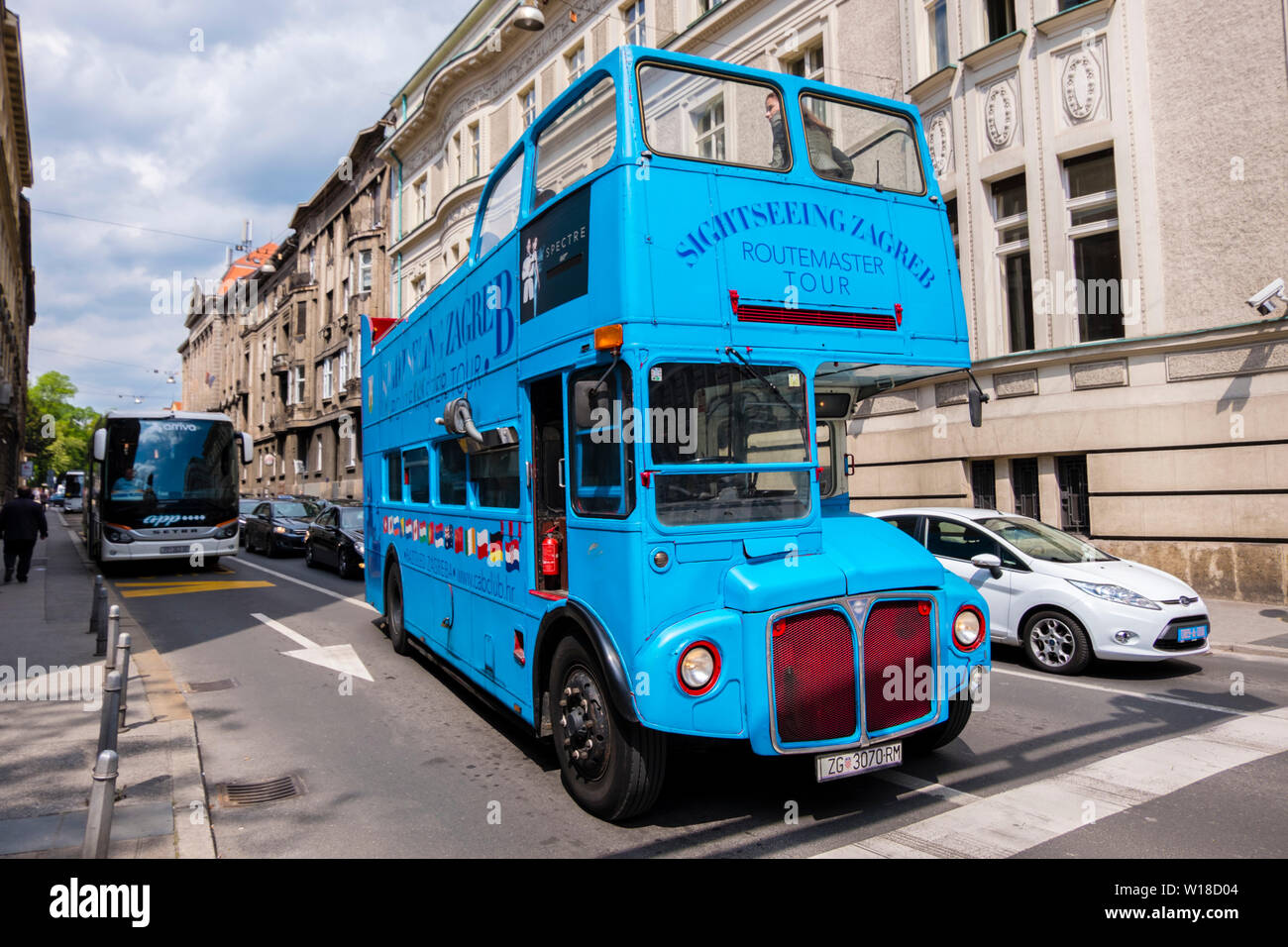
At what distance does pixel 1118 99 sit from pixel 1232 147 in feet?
6.56

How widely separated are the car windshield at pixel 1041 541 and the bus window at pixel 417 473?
19.5ft

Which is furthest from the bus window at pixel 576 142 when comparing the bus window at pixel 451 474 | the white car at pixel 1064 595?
the white car at pixel 1064 595

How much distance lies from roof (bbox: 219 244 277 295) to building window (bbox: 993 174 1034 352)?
206ft

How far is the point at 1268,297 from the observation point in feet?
38.6

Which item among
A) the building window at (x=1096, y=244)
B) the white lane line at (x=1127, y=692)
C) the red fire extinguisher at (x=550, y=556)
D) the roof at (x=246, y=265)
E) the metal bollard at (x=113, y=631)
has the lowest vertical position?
the white lane line at (x=1127, y=692)

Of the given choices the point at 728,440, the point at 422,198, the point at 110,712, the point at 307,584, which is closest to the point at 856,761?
the point at 728,440

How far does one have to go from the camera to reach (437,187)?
3366cm

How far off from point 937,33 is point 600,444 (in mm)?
16060

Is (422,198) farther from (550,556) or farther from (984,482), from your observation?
(550,556)

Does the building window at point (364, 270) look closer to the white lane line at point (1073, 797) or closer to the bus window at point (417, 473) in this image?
the bus window at point (417, 473)

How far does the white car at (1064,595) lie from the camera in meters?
8.03

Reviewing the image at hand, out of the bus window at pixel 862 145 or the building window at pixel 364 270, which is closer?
the bus window at pixel 862 145

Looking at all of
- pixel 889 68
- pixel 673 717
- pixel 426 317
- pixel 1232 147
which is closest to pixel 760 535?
pixel 673 717
